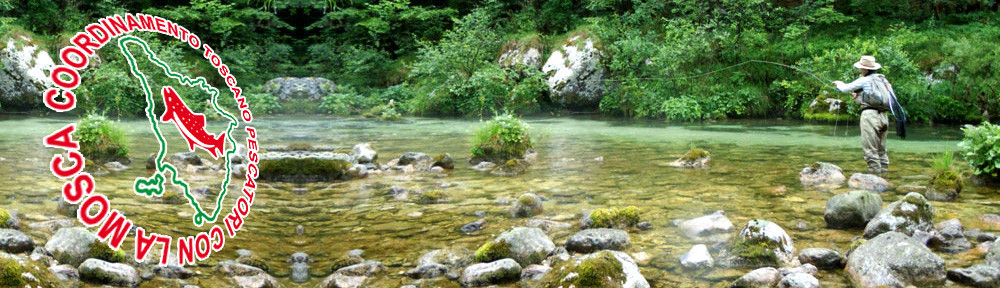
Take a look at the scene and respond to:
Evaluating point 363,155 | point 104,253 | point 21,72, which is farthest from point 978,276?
point 21,72

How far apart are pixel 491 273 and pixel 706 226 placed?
218 cm

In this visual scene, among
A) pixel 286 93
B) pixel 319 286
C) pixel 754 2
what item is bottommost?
pixel 319 286

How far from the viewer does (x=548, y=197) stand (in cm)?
783

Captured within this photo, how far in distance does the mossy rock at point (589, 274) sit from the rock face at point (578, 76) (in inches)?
724

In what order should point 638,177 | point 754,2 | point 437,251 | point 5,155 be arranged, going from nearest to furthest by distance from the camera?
point 437,251
point 638,177
point 5,155
point 754,2

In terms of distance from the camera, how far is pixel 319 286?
470 cm

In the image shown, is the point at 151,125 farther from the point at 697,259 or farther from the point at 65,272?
the point at 697,259

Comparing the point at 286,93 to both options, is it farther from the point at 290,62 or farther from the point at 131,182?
the point at 131,182

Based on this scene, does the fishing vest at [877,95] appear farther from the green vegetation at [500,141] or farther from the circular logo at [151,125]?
the circular logo at [151,125]

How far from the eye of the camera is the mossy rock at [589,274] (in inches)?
171

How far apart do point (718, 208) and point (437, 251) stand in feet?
10.0

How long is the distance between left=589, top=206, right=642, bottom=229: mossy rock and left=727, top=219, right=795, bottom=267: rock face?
3.56 ft

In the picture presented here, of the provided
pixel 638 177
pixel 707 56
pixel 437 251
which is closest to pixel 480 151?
pixel 638 177

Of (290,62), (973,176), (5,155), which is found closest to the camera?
(973,176)
